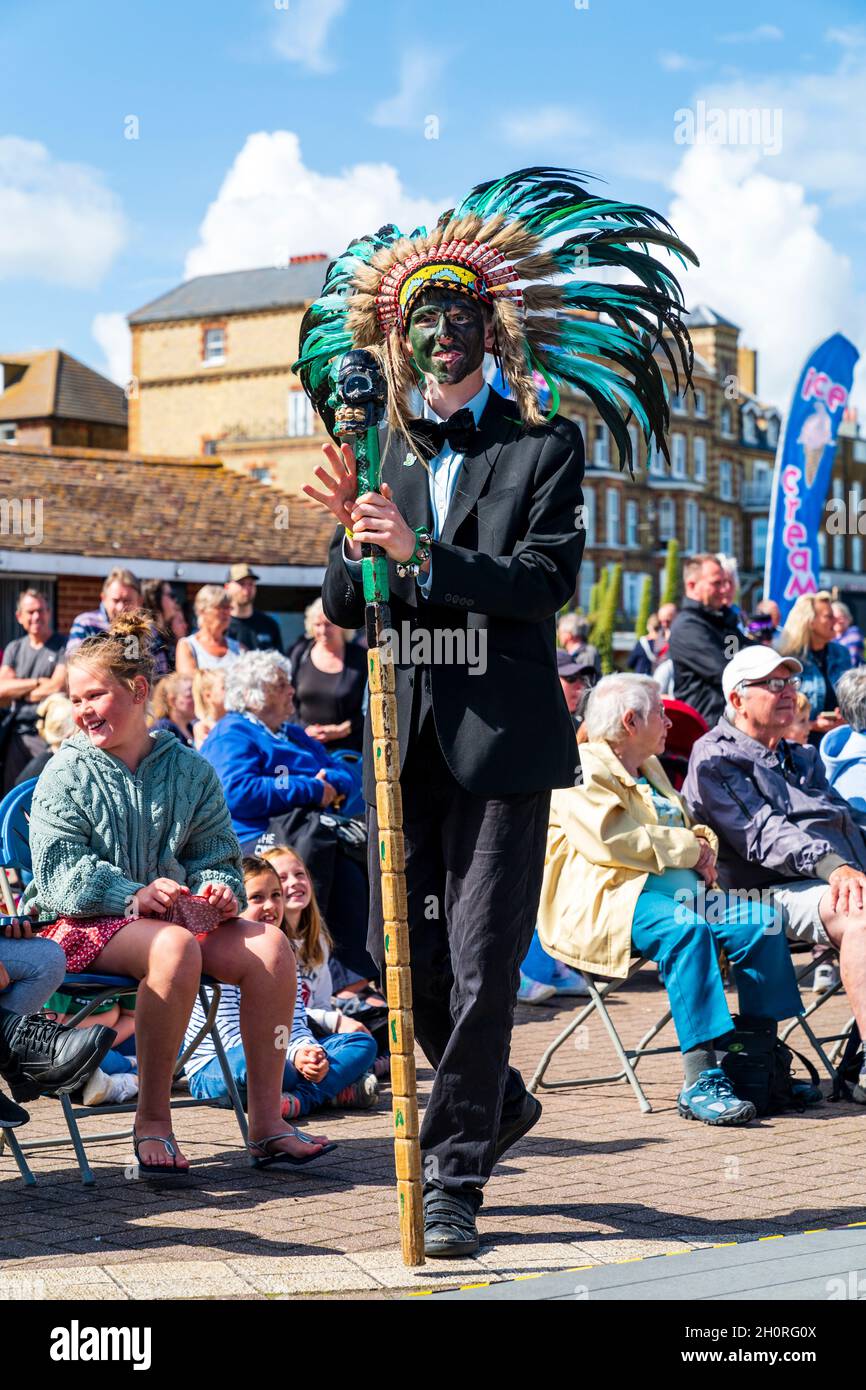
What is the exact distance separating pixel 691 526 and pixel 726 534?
3.76 meters

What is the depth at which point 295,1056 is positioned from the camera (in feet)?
20.8

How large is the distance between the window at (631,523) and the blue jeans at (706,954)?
7175cm

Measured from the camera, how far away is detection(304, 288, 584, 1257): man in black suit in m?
4.46

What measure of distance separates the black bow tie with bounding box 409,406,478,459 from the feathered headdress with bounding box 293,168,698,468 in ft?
0.21

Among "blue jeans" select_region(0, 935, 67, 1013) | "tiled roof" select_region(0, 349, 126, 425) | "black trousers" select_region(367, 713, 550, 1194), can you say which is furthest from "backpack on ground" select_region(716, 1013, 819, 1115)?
"tiled roof" select_region(0, 349, 126, 425)

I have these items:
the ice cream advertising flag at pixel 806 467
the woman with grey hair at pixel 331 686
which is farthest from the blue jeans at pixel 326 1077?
the ice cream advertising flag at pixel 806 467

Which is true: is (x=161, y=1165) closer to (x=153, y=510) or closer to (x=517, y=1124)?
(x=517, y=1124)

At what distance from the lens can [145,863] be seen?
5.53 metres

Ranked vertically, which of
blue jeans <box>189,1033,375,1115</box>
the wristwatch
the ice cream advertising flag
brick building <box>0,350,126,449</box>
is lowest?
blue jeans <box>189,1033,375,1115</box>

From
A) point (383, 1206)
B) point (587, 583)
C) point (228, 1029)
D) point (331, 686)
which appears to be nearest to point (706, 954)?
point (228, 1029)

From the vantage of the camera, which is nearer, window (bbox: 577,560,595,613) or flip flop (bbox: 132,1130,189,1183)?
flip flop (bbox: 132,1130,189,1183)

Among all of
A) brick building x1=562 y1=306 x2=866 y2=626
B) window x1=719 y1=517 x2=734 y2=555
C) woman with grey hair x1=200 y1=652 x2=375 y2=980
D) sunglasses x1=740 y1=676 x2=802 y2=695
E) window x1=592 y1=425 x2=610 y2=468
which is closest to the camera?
sunglasses x1=740 y1=676 x2=802 y2=695

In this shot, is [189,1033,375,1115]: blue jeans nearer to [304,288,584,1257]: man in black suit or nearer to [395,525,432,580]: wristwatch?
[304,288,584,1257]: man in black suit
